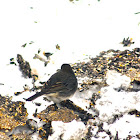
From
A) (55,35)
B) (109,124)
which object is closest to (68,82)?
(109,124)

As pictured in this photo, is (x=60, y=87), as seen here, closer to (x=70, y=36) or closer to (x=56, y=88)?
(x=56, y=88)

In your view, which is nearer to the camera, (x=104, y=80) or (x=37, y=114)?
(x=37, y=114)

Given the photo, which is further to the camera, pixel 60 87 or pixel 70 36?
pixel 70 36

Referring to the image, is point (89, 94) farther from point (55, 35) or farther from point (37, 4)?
point (37, 4)

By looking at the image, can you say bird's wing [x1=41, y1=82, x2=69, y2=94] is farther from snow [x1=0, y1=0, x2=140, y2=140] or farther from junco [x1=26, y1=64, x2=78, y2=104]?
snow [x1=0, y1=0, x2=140, y2=140]

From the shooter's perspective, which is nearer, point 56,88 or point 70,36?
point 56,88

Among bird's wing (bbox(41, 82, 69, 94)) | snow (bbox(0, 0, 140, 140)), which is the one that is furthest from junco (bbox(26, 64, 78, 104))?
snow (bbox(0, 0, 140, 140))

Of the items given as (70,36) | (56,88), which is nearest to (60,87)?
(56,88)

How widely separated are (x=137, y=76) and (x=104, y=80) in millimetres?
586

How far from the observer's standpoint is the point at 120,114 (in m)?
4.77

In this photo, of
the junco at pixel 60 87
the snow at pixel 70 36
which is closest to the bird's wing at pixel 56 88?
the junco at pixel 60 87

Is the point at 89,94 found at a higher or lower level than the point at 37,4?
lower

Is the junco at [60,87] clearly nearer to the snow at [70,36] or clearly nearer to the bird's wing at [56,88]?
the bird's wing at [56,88]

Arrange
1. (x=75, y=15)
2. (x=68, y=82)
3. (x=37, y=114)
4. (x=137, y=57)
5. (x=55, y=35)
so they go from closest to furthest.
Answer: (x=37, y=114) → (x=68, y=82) → (x=137, y=57) → (x=55, y=35) → (x=75, y=15)
